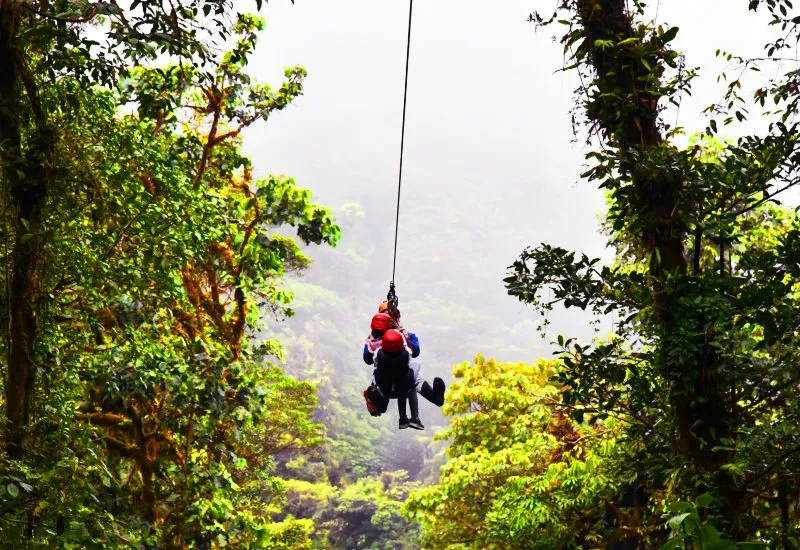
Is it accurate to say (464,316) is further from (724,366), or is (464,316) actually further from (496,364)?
(724,366)

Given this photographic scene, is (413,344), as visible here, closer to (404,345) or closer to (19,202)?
(404,345)

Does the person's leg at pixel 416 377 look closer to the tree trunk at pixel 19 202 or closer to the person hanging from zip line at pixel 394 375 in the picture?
the person hanging from zip line at pixel 394 375

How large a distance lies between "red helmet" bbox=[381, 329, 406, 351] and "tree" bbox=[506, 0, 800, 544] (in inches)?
111

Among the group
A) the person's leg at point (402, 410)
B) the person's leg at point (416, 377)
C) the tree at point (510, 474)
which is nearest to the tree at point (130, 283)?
Result: the person's leg at point (402, 410)

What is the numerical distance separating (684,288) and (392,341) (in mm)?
3484

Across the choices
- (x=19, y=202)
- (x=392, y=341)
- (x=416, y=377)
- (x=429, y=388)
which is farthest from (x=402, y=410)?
(x=19, y=202)

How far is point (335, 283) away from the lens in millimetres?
80188

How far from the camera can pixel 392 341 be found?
612cm

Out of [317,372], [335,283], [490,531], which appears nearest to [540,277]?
[490,531]

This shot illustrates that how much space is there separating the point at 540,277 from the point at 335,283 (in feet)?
254

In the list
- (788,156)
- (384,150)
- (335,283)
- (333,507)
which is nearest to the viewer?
(788,156)

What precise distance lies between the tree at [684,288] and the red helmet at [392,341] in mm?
2819

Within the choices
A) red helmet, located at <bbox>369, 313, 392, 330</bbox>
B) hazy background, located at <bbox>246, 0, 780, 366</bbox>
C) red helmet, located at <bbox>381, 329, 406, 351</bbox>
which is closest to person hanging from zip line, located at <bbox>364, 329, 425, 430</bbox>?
red helmet, located at <bbox>381, 329, 406, 351</bbox>

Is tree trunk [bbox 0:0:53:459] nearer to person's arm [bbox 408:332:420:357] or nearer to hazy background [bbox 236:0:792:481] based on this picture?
person's arm [bbox 408:332:420:357]
